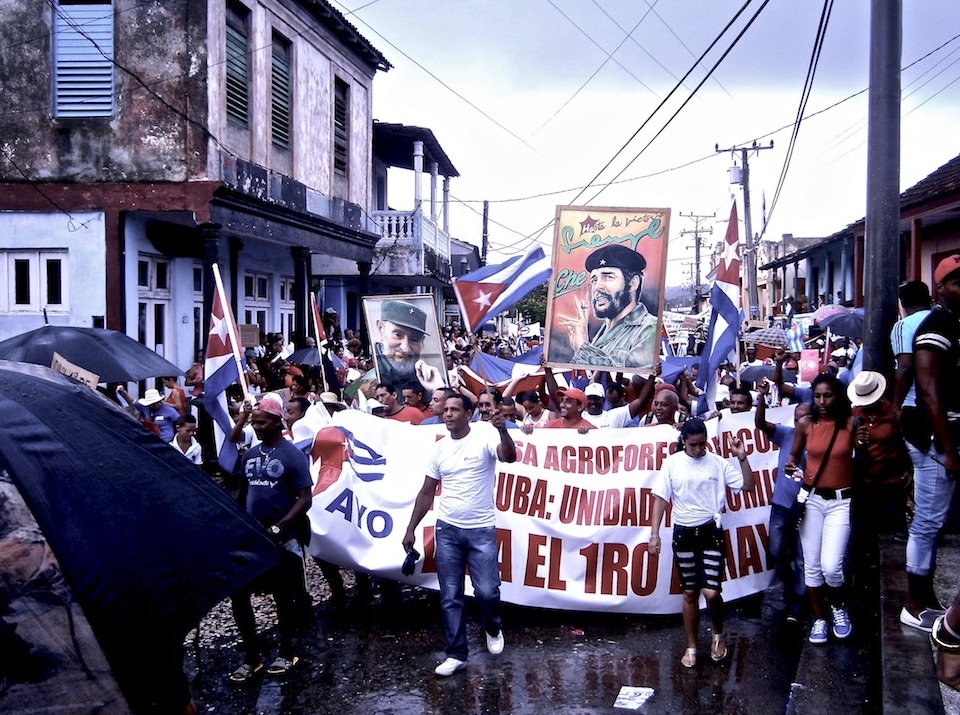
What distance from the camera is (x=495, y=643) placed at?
6.45 metres

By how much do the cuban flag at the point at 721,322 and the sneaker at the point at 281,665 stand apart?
164 inches

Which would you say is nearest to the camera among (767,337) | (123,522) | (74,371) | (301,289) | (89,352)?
(123,522)

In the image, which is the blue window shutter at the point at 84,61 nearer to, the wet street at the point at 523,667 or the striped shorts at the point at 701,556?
the wet street at the point at 523,667

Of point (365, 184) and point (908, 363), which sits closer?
point (908, 363)

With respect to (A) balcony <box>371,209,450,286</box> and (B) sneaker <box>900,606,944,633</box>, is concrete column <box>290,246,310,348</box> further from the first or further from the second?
(B) sneaker <box>900,606,944,633</box>

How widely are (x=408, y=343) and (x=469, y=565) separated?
4.53m

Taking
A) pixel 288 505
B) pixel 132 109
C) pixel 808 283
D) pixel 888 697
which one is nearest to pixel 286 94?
pixel 132 109

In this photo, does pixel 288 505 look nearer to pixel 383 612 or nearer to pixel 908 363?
pixel 383 612

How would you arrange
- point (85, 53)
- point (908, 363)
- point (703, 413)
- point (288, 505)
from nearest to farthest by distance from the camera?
point (908, 363)
point (288, 505)
point (703, 413)
point (85, 53)

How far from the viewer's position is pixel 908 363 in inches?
218

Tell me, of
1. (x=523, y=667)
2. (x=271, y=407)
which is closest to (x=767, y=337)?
(x=523, y=667)

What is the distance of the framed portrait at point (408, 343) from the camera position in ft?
34.4

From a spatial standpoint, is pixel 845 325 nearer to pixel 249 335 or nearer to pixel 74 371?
pixel 249 335

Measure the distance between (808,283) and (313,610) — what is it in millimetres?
28538
